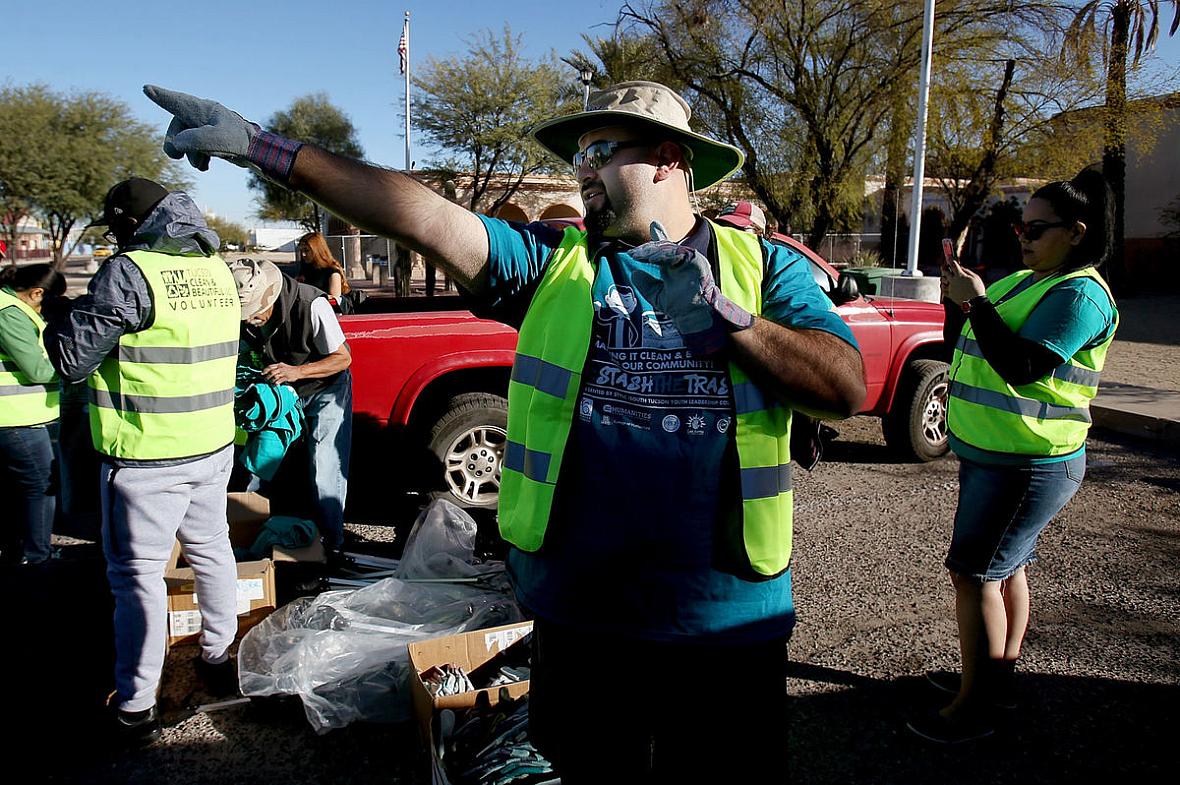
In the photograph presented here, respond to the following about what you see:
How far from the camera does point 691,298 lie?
1.47m

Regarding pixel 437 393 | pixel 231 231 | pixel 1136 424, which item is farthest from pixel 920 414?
pixel 231 231

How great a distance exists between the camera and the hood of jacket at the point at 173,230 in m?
2.92

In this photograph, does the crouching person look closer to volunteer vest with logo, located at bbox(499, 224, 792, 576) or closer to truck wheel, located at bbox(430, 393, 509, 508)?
truck wheel, located at bbox(430, 393, 509, 508)

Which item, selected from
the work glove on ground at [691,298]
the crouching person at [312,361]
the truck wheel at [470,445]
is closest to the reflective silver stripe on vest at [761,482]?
the work glove on ground at [691,298]

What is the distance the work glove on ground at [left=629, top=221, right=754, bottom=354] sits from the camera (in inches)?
57.7

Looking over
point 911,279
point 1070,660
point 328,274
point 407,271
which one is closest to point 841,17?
point 911,279

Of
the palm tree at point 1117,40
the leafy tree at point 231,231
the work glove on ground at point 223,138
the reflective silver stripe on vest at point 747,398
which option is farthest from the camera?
the leafy tree at point 231,231

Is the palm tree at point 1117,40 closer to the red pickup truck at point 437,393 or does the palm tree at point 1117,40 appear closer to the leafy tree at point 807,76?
the leafy tree at point 807,76

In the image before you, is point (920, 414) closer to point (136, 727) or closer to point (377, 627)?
point (377, 627)

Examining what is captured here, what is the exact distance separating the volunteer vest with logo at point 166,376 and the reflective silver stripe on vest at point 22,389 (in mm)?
1757

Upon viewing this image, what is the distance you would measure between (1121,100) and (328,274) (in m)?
20.1

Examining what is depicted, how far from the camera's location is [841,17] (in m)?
19.7

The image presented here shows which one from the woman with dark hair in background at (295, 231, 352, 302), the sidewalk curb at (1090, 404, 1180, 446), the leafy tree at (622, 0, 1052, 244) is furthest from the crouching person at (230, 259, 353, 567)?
the leafy tree at (622, 0, 1052, 244)

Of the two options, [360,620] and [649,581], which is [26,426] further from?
[649,581]
